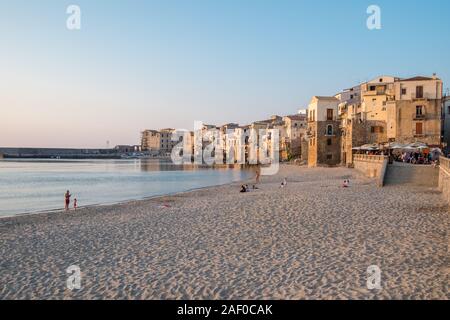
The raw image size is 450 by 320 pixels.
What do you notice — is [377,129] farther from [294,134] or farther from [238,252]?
[238,252]

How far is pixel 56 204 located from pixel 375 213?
20876 millimetres

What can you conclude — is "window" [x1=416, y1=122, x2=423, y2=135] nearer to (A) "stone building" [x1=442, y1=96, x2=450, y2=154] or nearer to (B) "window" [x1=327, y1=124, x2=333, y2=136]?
(A) "stone building" [x1=442, y1=96, x2=450, y2=154]

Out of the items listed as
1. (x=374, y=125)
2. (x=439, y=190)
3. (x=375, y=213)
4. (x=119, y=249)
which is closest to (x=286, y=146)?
(x=374, y=125)

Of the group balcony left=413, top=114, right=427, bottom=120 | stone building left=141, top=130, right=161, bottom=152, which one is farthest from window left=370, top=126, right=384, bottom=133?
stone building left=141, top=130, right=161, bottom=152

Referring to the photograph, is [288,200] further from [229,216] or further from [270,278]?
[270,278]

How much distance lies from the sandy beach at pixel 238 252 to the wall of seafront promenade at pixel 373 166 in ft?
30.0

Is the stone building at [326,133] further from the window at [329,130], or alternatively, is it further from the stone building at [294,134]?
the stone building at [294,134]

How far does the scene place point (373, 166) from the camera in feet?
110

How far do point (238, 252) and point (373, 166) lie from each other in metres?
26.1

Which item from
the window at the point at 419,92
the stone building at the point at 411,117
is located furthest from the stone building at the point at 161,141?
the window at the point at 419,92

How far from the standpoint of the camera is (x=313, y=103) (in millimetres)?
56344

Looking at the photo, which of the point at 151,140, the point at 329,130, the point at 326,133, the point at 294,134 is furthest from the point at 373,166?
the point at 151,140

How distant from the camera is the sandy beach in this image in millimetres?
8109

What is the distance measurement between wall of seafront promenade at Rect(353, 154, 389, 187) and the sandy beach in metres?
9.16
